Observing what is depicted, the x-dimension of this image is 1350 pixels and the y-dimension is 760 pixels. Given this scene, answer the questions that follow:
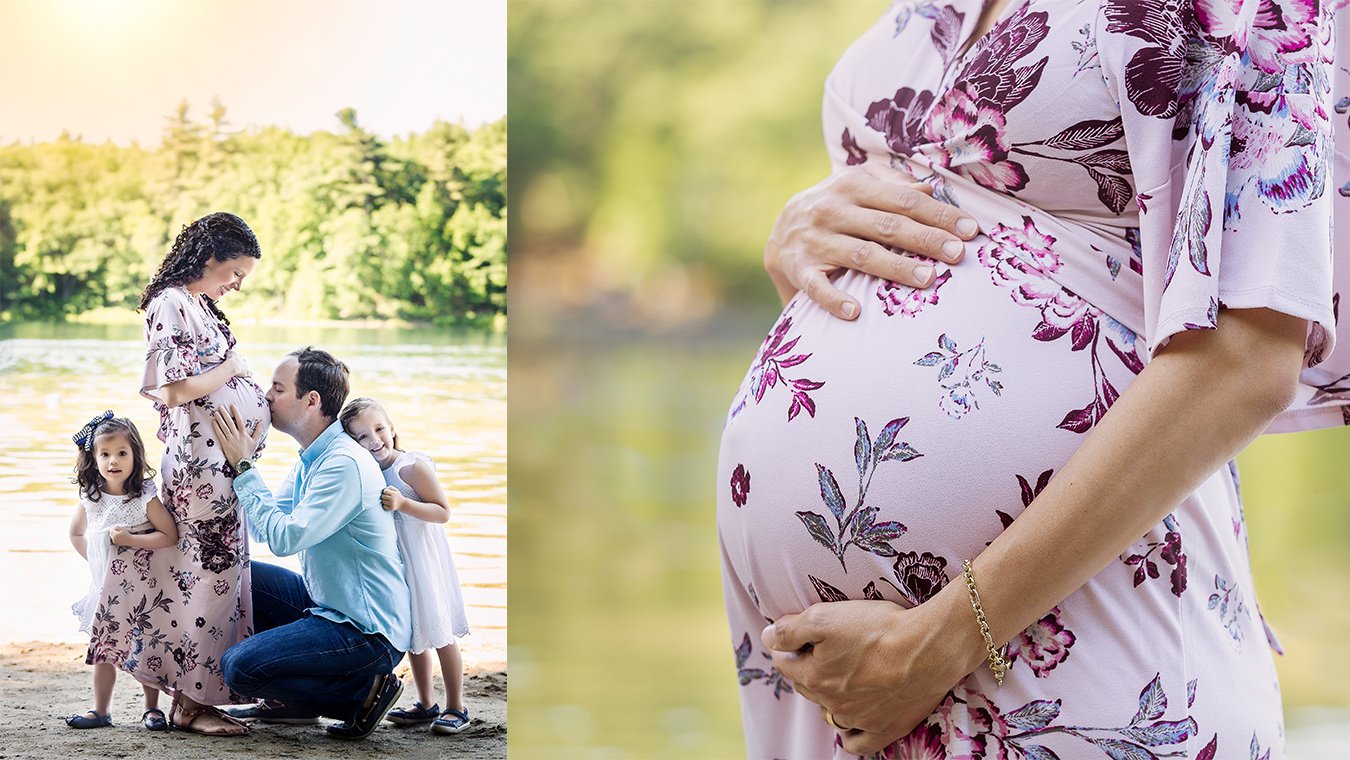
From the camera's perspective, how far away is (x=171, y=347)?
1.24m

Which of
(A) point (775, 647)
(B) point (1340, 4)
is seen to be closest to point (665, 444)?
(A) point (775, 647)

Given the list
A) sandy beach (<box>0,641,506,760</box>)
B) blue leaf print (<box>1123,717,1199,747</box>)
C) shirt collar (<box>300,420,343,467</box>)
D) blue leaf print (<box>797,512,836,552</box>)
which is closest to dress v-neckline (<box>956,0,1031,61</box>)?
blue leaf print (<box>797,512,836,552</box>)

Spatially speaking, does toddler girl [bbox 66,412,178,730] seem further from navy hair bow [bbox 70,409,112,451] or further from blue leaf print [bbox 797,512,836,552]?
blue leaf print [bbox 797,512,836,552]

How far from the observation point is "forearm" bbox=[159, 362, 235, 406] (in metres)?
1.24

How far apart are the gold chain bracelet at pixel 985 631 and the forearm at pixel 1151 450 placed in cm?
2

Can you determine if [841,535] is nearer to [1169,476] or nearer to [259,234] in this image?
[1169,476]

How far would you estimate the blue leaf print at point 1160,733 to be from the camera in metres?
0.66

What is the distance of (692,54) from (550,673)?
1.41 m

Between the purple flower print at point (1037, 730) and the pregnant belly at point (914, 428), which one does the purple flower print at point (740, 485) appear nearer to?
the pregnant belly at point (914, 428)


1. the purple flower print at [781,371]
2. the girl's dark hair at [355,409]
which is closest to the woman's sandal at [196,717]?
the girl's dark hair at [355,409]

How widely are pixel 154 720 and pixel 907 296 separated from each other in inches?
40.5

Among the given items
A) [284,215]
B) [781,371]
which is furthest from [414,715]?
[781,371]

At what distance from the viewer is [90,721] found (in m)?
1.25

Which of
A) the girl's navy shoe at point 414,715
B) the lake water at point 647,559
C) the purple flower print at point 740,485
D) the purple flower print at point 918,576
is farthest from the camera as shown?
the lake water at point 647,559
